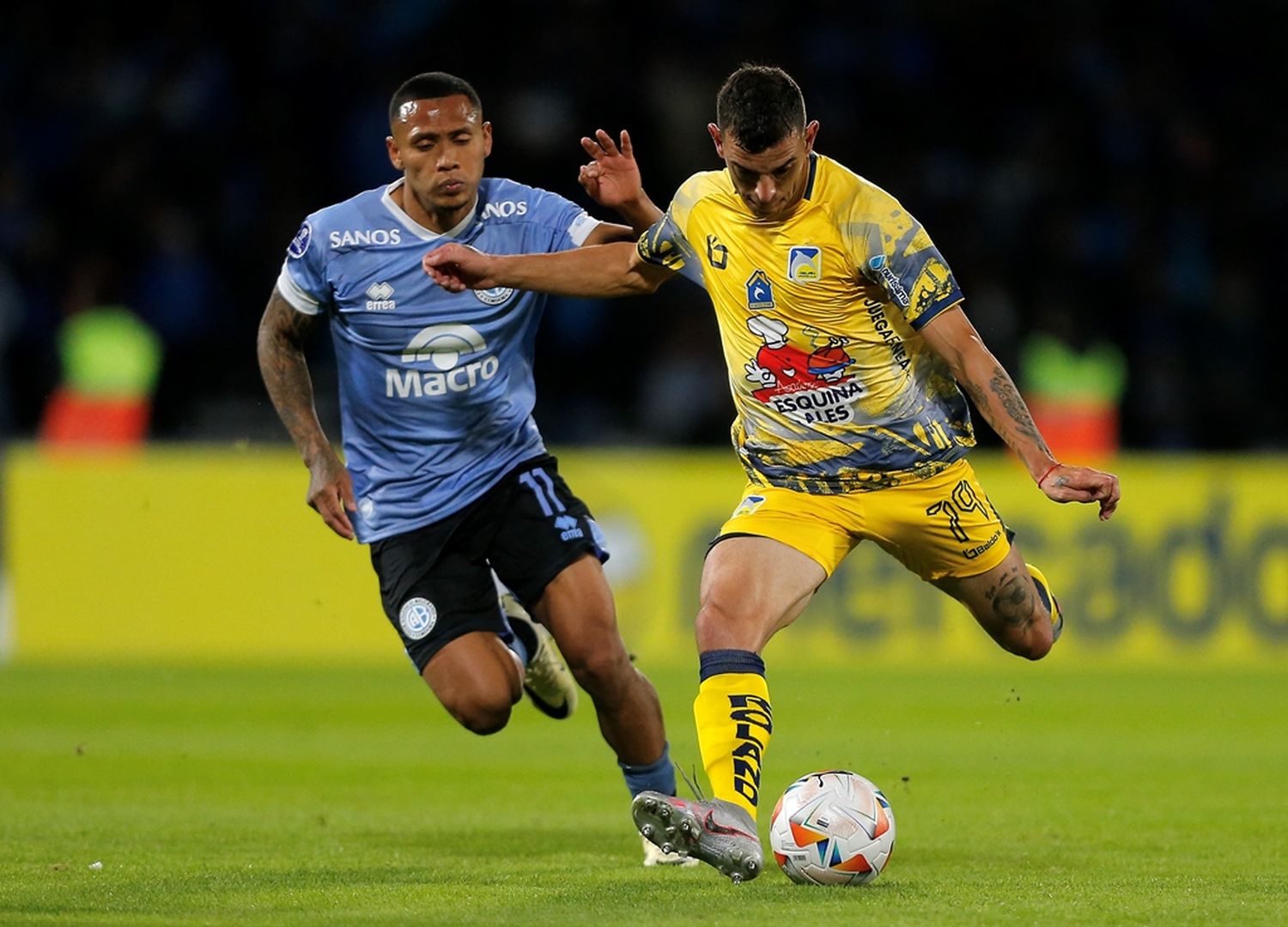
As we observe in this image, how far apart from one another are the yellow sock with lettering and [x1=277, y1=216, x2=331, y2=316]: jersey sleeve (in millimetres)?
1966

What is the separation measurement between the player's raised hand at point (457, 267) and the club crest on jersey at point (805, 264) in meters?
0.90

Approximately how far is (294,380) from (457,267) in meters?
1.16

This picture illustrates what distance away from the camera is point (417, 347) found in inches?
273

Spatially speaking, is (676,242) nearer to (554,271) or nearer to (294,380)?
(554,271)

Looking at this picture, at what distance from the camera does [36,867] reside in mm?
6371

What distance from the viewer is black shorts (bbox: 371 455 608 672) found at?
688cm

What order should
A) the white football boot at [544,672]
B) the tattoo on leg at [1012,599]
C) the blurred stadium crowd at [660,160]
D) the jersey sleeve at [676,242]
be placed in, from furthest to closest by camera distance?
the blurred stadium crowd at [660,160]
the white football boot at [544,672]
the tattoo on leg at [1012,599]
the jersey sleeve at [676,242]

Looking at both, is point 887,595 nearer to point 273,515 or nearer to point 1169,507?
point 1169,507

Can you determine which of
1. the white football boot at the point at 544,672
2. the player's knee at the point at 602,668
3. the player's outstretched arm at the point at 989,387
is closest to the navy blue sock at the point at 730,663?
the player's knee at the point at 602,668

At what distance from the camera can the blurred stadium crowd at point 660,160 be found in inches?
659

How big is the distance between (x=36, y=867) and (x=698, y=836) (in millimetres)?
2196

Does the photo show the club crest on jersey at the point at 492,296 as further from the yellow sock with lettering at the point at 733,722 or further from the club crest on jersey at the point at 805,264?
the yellow sock with lettering at the point at 733,722

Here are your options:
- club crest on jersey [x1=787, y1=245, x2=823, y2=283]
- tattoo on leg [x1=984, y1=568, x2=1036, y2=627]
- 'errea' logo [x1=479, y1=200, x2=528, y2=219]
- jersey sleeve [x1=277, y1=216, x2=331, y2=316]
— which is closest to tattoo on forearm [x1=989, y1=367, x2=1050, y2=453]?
club crest on jersey [x1=787, y1=245, x2=823, y2=283]

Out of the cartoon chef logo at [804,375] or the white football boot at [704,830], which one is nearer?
the white football boot at [704,830]
